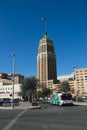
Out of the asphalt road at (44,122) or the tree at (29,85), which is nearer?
the asphalt road at (44,122)

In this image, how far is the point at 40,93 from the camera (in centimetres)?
14338

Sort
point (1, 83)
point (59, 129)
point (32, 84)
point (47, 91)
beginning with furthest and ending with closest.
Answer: point (1, 83)
point (47, 91)
point (32, 84)
point (59, 129)

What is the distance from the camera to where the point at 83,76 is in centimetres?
19825

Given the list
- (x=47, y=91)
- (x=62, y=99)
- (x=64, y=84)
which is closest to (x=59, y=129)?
(x=62, y=99)

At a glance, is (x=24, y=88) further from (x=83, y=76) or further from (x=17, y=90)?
(x=83, y=76)

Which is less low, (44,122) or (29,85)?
(29,85)

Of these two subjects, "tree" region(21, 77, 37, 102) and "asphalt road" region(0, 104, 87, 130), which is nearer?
"asphalt road" region(0, 104, 87, 130)

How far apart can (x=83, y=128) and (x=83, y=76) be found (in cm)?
18674

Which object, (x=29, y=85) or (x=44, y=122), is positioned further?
(x=29, y=85)

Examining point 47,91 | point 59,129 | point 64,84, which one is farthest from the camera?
point 64,84

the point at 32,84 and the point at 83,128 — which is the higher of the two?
the point at 32,84

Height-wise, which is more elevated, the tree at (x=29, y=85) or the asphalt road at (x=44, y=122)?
the tree at (x=29, y=85)

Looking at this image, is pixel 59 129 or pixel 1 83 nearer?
pixel 59 129

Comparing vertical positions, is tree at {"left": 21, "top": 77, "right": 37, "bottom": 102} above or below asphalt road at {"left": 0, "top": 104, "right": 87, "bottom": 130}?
above
